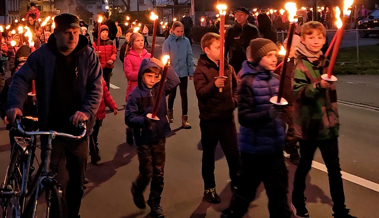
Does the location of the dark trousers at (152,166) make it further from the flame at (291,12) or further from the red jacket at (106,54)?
the red jacket at (106,54)

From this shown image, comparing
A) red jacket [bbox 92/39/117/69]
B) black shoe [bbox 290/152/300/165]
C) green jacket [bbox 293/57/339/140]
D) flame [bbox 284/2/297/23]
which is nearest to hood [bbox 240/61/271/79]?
green jacket [bbox 293/57/339/140]

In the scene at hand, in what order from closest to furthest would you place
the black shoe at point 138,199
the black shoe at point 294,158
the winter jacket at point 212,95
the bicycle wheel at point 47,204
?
the bicycle wheel at point 47,204 → the black shoe at point 138,199 → the winter jacket at point 212,95 → the black shoe at point 294,158

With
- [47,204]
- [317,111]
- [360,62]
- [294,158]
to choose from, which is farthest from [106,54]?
[360,62]

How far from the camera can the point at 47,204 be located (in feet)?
13.7

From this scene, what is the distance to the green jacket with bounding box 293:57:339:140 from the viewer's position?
16.7 feet

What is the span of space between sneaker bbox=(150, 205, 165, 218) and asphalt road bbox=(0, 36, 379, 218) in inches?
4.5

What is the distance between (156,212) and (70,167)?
1093 mm

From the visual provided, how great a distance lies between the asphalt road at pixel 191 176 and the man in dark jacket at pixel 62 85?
1239 millimetres

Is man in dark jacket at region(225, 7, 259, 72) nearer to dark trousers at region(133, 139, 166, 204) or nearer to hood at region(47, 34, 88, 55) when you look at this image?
dark trousers at region(133, 139, 166, 204)

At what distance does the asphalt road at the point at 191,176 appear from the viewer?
5730mm

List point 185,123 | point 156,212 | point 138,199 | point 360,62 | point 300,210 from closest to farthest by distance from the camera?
point 300,210
point 156,212
point 138,199
point 185,123
point 360,62

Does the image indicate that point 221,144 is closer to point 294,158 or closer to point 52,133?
point 294,158

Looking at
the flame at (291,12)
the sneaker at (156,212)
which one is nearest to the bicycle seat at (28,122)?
the sneaker at (156,212)

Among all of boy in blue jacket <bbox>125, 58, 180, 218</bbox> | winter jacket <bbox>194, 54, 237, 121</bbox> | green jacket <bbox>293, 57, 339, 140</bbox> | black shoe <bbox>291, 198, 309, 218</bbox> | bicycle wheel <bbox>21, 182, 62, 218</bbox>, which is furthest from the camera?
winter jacket <bbox>194, 54, 237, 121</bbox>
